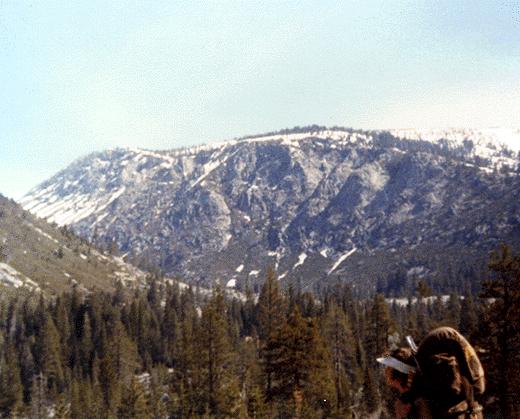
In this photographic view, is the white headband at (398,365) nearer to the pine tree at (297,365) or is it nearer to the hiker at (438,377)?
the hiker at (438,377)

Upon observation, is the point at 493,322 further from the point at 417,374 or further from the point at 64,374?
the point at 64,374

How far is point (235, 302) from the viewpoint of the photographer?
166 m

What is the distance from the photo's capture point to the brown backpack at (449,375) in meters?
3.15

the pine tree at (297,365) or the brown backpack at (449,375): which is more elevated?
the brown backpack at (449,375)

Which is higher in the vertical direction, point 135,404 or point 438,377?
point 438,377

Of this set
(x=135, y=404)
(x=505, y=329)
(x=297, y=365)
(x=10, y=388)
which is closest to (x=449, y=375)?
(x=505, y=329)

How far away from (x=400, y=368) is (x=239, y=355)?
86.3m

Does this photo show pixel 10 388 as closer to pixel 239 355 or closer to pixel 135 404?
pixel 239 355

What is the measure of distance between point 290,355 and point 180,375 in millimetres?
31698

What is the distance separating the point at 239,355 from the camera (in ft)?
283

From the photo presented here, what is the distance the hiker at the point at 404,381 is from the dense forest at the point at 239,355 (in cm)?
67

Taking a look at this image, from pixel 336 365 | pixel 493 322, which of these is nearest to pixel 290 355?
pixel 493 322

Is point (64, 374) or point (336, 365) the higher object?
point (336, 365)

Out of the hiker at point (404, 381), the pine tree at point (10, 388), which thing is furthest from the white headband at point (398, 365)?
the pine tree at point (10, 388)
